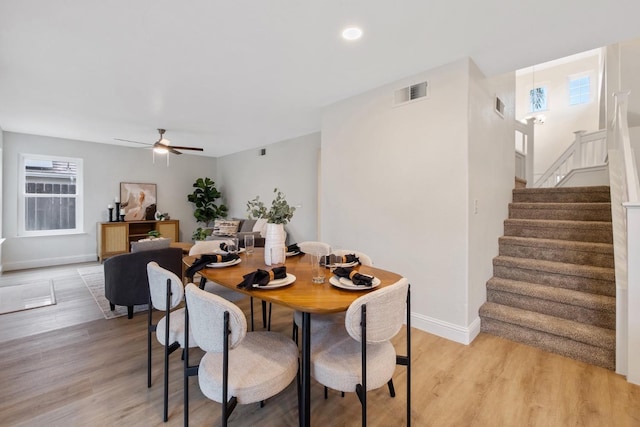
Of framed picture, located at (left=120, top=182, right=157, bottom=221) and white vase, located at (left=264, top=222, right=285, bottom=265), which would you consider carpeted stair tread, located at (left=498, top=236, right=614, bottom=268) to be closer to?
white vase, located at (left=264, top=222, right=285, bottom=265)

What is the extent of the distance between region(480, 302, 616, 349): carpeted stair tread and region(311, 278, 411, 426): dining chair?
5.61 ft

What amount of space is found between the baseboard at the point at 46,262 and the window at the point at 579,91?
36.1 feet

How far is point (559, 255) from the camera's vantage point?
299 cm

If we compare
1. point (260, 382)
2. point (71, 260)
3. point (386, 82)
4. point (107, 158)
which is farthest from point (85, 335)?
point (107, 158)

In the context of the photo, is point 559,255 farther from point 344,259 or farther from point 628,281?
point 344,259

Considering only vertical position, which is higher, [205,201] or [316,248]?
[205,201]

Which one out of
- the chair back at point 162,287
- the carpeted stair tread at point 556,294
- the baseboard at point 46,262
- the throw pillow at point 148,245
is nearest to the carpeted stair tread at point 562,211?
the carpeted stair tread at point 556,294

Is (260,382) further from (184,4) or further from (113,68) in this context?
(113,68)

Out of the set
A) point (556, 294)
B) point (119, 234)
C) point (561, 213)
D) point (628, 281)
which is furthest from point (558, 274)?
point (119, 234)

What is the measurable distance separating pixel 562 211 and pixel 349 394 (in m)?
3.34

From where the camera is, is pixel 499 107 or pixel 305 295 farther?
pixel 499 107

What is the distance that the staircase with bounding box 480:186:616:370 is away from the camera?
241cm

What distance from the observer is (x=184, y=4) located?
6.03ft

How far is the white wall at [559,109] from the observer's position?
621 cm
